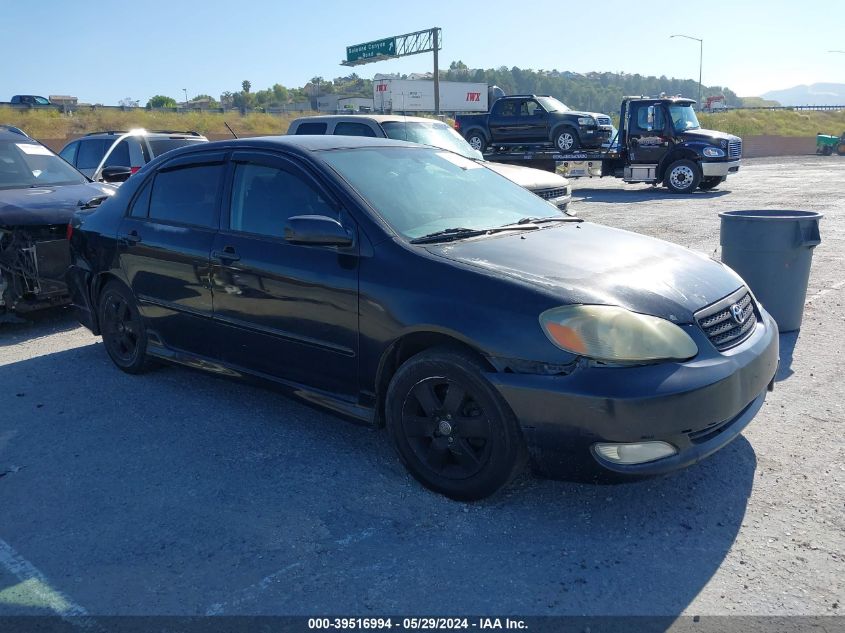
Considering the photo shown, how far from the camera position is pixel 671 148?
18531 millimetres

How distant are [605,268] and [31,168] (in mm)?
6675

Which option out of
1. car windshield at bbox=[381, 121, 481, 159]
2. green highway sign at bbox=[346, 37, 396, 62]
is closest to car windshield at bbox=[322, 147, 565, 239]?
car windshield at bbox=[381, 121, 481, 159]

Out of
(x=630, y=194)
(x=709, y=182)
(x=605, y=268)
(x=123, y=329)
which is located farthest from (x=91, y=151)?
(x=709, y=182)

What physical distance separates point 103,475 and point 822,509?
140 inches

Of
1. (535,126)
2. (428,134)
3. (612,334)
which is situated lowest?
(612,334)

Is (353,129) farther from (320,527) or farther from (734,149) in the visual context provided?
(734,149)

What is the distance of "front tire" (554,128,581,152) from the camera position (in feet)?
67.6

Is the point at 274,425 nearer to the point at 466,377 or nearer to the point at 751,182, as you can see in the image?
the point at 466,377

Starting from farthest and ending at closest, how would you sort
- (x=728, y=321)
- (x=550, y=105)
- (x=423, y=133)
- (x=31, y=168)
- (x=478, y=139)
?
1. (x=478, y=139)
2. (x=550, y=105)
3. (x=423, y=133)
4. (x=31, y=168)
5. (x=728, y=321)

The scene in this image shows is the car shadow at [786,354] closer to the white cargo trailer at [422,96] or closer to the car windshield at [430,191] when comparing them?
the car windshield at [430,191]

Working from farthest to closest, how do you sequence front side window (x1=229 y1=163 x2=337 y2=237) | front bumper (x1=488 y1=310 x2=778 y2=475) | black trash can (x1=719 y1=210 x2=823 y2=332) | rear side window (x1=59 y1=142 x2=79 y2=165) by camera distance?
rear side window (x1=59 y1=142 x2=79 y2=165) → black trash can (x1=719 y1=210 x2=823 y2=332) → front side window (x1=229 y1=163 x2=337 y2=237) → front bumper (x1=488 y1=310 x2=778 y2=475)

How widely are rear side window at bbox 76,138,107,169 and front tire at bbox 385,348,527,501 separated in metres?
9.79

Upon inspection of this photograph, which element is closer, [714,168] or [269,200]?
[269,200]

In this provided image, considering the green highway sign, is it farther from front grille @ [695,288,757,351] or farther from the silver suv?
front grille @ [695,288,757,351]
